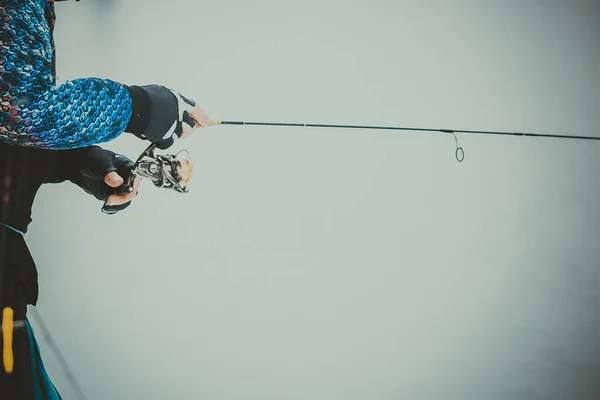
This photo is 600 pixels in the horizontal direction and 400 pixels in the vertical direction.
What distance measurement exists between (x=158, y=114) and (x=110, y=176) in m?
0.27

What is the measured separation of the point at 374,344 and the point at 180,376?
802 mm

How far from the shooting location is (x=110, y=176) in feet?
3.02

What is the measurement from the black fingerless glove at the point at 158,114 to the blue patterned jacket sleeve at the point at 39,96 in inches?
1.8

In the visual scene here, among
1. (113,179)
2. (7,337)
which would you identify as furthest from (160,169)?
(7,337)

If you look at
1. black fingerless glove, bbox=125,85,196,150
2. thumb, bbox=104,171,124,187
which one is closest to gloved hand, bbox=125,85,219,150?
black fingerless glove, bbox=125,85,196,150

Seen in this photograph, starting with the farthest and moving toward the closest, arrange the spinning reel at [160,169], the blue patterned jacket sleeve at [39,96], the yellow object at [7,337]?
the spinning reel at [160,169] → the yellow object at [7,337] → the blue patterned jacket sleeve at [39,96]

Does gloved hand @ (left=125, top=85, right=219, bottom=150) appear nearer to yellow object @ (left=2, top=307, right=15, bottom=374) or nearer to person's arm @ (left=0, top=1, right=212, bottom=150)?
person's arm @ (left=0, top=1, right=212, bottom=150)

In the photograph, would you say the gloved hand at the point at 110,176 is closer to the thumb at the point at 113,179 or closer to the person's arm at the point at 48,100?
the thumb at the point at 113,179

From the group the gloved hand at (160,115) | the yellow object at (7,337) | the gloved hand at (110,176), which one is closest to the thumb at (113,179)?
the gloved hand at (110,176)

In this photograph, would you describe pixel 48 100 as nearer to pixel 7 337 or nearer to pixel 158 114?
pixel 158 114

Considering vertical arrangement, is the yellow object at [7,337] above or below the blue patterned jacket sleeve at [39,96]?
below

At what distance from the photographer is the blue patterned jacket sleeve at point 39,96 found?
0.54 m

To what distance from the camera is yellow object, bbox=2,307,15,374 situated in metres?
0.72

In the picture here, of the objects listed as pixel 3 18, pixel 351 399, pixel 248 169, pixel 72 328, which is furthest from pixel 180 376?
pixel 3 18
